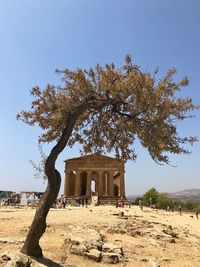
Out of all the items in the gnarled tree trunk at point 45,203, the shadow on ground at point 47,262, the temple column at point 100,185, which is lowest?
the shadow on ground at point 47,262

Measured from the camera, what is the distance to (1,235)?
15734 millimetres

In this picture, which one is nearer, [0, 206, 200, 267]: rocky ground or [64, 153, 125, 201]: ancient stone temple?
Answer: [0, 206, 200, 267]: rocky ground

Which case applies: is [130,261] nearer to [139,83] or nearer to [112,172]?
[139,83]

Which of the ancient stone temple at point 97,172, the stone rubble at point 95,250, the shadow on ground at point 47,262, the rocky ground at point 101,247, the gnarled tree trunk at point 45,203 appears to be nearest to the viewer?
the shadow on ground at point 47,262

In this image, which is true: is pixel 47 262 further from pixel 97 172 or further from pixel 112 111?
pixel 97 172

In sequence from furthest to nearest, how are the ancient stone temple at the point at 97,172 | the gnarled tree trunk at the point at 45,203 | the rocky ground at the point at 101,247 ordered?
the ancient stone temple at the point at 97,172 < the rocky ground at the point at 101,247 < the gnarled tree trunk at the point at 45,203

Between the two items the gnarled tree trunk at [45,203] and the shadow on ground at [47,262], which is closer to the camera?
the shadow on ground at [47,262]

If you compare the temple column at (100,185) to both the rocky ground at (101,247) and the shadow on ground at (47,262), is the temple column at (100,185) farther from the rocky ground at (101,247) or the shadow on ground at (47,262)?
the shadow on ground at (47,262)

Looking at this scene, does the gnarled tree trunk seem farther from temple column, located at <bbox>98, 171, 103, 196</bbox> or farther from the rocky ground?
temple column, located at <bbox>98, 171, 103, 196</bbox>

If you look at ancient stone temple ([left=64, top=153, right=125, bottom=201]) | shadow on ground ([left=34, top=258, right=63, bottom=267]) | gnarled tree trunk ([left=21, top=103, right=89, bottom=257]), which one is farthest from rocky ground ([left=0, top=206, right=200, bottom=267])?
ancient stone temple ([left=64, top=153, right=125, bottom=201])

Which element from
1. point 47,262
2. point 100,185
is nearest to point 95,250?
point 47,262

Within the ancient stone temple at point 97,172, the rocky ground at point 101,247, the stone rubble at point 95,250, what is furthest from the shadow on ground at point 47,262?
the ancient stone temple at point 97,172

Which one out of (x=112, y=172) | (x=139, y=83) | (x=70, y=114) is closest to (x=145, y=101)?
(x=139, y=83)

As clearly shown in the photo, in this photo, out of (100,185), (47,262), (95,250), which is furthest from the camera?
(100,185)
